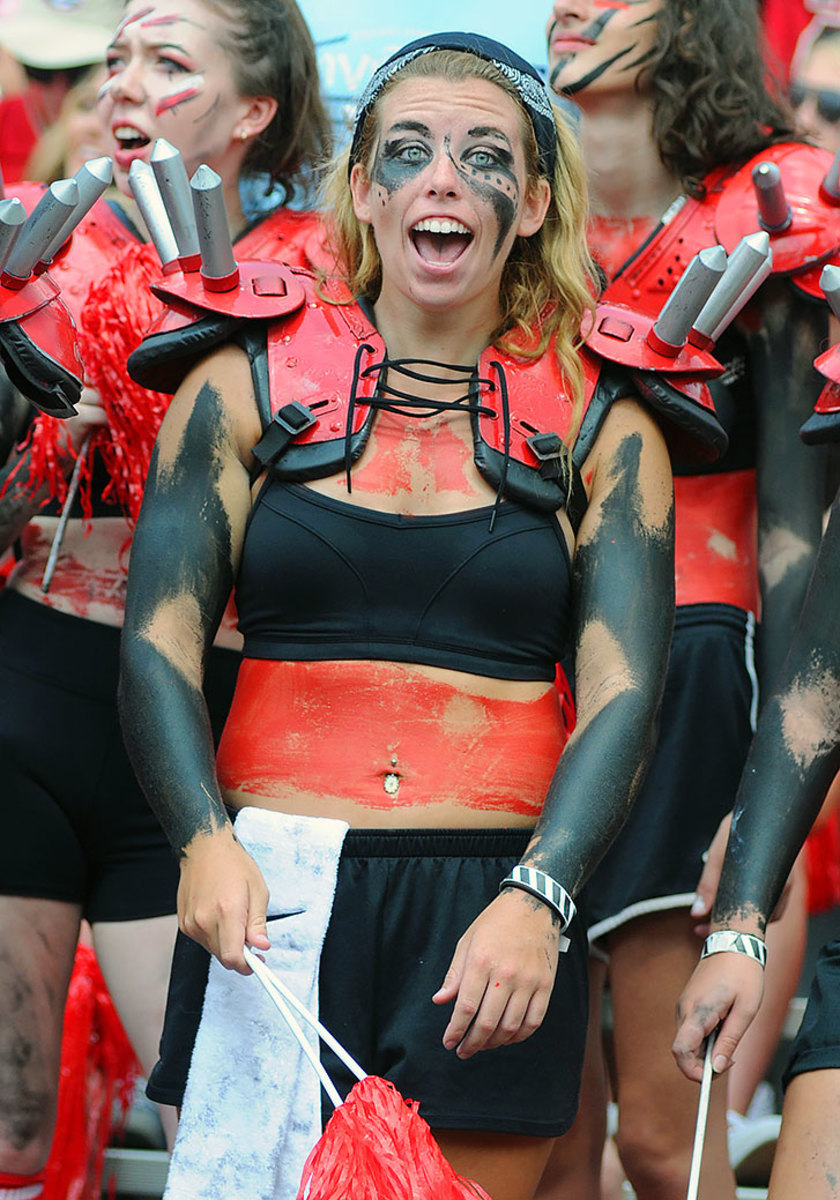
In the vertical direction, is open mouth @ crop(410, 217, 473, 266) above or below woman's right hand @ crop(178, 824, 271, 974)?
above

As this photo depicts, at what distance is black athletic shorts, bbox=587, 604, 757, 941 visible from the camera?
2.80 metres

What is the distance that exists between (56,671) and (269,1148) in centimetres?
108

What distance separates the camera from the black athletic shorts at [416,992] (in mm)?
2107

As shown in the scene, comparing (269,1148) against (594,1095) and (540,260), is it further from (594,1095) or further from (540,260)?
(540,260)

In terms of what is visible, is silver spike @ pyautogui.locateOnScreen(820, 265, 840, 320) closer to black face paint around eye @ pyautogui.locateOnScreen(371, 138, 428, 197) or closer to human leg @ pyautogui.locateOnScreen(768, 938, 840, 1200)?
black face paint around eye @ pyautogui.locateOnScreen(371, 138, 428, 197)

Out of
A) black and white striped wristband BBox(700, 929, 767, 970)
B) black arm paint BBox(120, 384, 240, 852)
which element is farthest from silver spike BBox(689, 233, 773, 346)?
black and white striped wristband BBox(700, 929, 767, 970)

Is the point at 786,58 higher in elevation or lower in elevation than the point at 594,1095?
higher

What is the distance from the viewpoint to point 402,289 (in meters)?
2.35

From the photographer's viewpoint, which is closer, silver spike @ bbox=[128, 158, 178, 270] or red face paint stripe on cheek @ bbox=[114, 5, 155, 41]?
silver spike @ bbox=[128, 158, 178, 270]

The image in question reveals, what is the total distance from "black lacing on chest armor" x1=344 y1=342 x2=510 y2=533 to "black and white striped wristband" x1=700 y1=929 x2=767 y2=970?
58cm

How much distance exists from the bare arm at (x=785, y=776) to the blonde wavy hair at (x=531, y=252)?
17.5 inches

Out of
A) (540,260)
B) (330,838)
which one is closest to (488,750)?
(330,838)

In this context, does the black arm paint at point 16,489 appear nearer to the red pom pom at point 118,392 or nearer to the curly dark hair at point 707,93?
the red pom pom at point 118,392

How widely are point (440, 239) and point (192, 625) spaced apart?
0.61 m
